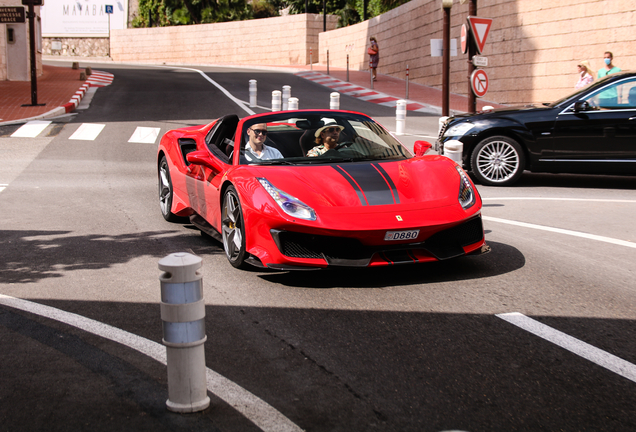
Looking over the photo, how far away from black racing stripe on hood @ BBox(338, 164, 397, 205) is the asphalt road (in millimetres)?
582

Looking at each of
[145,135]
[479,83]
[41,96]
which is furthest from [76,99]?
[479,83]

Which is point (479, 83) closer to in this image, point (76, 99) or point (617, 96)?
point (617, 96)

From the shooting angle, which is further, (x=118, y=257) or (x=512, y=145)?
(x=512, y=145)

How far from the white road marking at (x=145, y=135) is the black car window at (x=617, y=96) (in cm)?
919

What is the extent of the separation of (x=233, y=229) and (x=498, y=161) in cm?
562

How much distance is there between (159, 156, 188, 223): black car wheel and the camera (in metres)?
7.46

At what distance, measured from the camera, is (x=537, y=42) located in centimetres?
2184

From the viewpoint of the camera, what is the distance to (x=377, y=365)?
3486 millimetres

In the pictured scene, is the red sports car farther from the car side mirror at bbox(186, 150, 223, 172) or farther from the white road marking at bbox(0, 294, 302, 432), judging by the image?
the white road marking at bbox(0, 294, 302, 432)

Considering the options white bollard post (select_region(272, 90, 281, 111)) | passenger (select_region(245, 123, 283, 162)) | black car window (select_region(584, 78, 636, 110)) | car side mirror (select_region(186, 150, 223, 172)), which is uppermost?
white bollard post (select_region(272, 90, 281, 111))

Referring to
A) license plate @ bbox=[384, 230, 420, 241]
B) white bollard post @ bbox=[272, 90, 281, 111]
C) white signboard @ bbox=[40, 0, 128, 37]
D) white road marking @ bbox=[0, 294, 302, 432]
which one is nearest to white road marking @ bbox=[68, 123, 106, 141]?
white bollard post @ bbox=[272, 90, 281, 111]

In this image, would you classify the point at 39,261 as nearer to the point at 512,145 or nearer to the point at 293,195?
the point at 293,195

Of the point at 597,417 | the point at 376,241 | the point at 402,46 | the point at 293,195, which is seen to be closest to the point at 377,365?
the point at 597,417

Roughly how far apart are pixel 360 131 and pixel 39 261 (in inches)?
114
